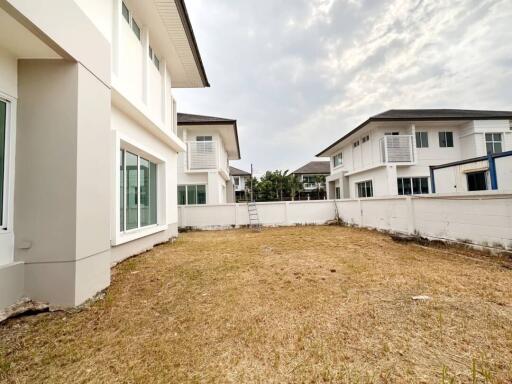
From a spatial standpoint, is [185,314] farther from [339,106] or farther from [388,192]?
[339,106]

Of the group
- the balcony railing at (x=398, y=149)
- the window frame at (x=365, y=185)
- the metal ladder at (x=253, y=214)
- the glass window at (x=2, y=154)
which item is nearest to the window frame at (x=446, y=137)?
the balcony railing at (x=398, y=149)

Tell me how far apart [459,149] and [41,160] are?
68.6 feet

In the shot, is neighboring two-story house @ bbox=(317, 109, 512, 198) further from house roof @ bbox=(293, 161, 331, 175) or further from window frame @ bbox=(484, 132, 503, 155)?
house roof @ bbox=(293, 161, 331, 175)

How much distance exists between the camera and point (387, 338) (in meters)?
2.12

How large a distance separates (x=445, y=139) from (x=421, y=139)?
1859mm

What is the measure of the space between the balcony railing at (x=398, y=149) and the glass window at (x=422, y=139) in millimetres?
1138

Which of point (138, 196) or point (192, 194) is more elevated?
point (192, 194)

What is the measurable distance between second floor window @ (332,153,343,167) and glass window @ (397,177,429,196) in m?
6.48

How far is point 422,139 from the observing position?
15.0 m

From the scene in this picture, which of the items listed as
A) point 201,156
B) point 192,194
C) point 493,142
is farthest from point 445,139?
point 192,194

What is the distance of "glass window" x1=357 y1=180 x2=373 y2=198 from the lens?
16.3 meters

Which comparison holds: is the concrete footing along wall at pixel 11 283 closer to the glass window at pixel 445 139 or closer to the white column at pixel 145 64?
the white column at pixel 145 64

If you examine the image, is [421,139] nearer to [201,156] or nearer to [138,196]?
[201,156]

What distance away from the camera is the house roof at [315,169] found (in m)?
35.4
